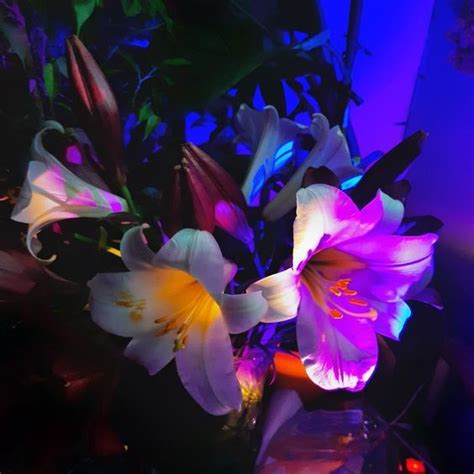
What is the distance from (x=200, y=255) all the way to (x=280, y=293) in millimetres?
76

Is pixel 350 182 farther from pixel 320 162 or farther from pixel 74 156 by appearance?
pixel 74 156

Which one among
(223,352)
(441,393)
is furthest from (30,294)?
(441,393)

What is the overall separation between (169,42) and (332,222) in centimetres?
31

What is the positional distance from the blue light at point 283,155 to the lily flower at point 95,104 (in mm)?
167

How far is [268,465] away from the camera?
619 millimetres

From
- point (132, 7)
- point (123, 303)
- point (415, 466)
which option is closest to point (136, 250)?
point (123, 303)

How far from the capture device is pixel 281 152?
540mm

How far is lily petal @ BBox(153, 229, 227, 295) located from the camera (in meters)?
0.39

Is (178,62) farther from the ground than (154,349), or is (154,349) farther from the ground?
(178,62)

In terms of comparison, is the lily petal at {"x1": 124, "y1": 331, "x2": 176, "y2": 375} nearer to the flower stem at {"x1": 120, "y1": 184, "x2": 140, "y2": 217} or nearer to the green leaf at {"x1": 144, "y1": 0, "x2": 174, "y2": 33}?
the flower stem at {"x1": 120, "y1": 184, "x2": 140, "y2": 217}

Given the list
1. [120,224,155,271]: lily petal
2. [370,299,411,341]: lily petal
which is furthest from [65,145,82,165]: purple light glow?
[370,299,411,341]: lily petal

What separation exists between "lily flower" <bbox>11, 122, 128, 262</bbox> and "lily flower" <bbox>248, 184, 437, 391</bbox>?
167mm

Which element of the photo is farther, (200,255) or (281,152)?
(281,152)

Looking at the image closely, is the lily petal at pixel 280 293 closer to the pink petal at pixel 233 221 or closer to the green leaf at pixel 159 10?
the pink petal at pixel 233 221
